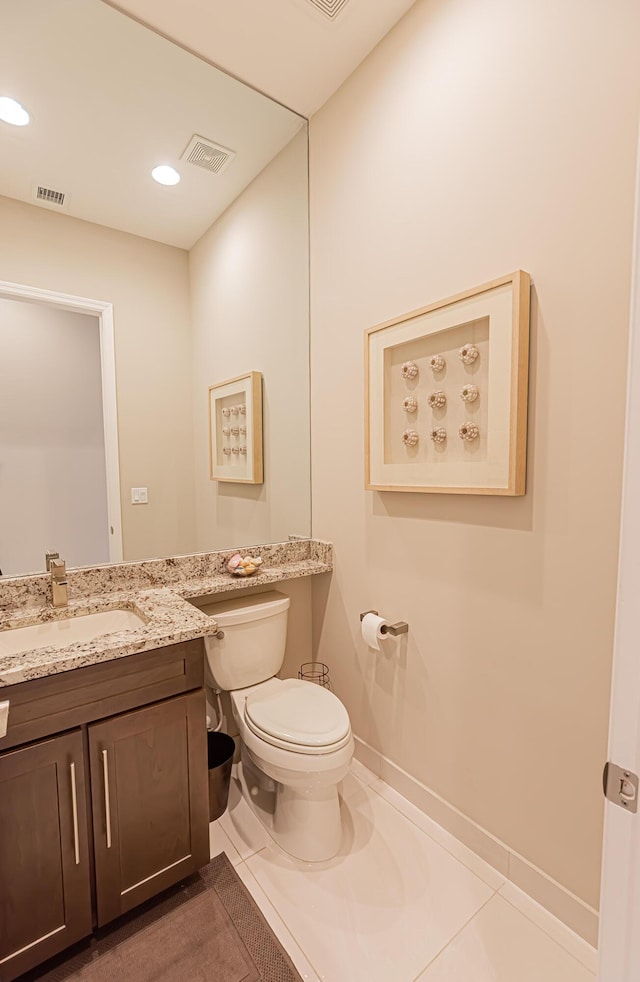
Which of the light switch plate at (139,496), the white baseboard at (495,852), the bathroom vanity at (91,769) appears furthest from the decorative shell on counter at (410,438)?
the white baseboard at (495,852)

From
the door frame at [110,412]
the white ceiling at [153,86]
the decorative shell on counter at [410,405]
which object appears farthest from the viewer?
the door frame at [110,412]

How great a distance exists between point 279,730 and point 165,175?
2273 mm

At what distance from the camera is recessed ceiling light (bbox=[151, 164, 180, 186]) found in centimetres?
185

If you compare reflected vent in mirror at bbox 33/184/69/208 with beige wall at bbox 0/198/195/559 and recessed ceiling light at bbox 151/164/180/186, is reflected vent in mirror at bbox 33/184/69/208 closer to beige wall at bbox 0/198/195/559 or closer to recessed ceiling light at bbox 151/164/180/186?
beige wall at bbox 0/198/195/559

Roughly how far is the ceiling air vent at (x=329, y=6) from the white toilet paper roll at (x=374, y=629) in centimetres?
227

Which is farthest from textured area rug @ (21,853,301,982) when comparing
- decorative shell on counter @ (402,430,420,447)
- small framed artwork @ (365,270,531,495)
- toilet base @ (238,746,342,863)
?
decorative shell on counter @ (402,430,420,447)

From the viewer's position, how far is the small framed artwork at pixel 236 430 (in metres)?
2.11

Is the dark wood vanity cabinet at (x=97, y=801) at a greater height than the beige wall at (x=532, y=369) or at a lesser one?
lesser

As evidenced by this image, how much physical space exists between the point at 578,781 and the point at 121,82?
114 inches

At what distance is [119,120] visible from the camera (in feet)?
5.75

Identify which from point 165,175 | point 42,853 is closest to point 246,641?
point 42,853

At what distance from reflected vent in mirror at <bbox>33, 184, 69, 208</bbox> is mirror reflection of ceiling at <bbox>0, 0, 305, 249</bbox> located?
0.04ft

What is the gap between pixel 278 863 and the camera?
5.08 feet

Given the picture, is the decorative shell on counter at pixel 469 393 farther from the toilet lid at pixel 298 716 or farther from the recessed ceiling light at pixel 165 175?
the recessed ceiling light at pixel 165 175
